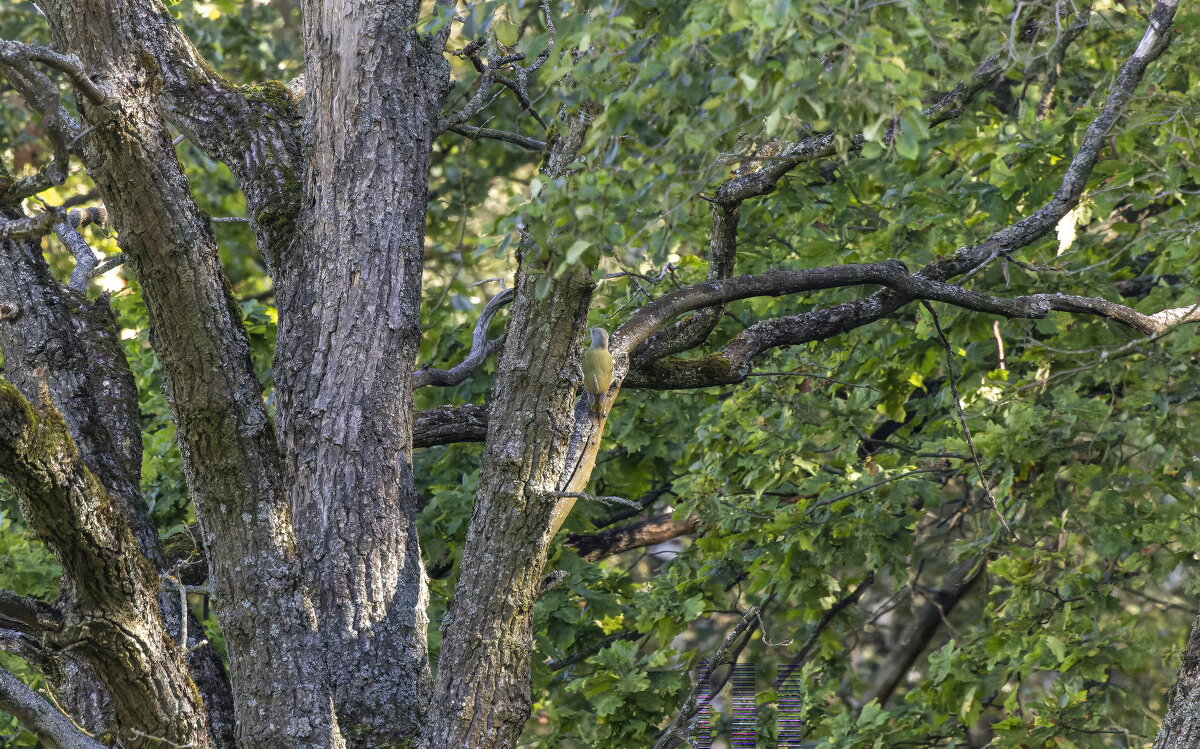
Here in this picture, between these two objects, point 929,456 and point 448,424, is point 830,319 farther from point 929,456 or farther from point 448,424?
point 929,456

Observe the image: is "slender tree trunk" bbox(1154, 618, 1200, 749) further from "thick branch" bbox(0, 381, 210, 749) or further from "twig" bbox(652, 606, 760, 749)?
"thick branch" bbox(0, 381, 210, 749)

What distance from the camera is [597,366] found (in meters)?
2.77

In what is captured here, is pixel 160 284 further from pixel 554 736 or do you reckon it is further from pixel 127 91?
pixel 554 736

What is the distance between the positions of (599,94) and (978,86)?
2.13 meters

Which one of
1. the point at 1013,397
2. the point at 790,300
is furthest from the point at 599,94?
the point at 790,300

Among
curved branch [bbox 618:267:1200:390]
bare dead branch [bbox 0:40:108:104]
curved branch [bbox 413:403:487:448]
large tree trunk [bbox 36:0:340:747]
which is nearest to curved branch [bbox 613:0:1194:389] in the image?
curved branch [bbox 618:267:1200:390]

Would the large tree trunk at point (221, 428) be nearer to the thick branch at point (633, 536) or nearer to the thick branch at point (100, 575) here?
the thick branch at point (100, 575)

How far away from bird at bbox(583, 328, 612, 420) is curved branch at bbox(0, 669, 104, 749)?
127 cm

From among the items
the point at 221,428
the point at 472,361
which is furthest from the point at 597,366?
the point at 472,361

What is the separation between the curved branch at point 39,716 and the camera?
88.0 inches

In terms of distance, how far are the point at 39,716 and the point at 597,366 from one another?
135cm

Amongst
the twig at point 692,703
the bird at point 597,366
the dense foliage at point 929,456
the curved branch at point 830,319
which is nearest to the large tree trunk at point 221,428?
the bird at point 597,366

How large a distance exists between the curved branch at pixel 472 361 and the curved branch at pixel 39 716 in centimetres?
141

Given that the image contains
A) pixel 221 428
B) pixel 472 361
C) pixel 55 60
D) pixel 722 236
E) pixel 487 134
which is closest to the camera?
pixel 55 60
